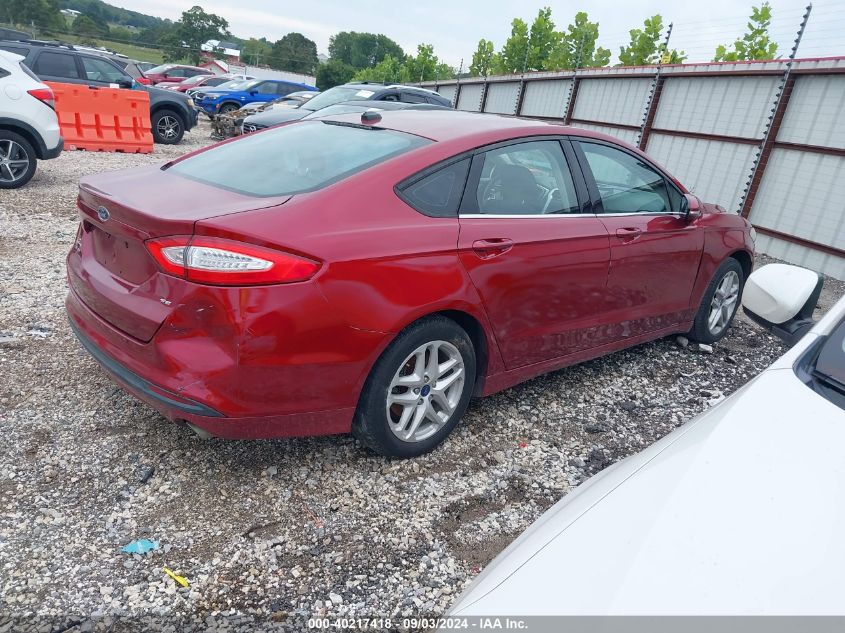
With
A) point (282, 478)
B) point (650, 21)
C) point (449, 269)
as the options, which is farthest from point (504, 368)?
point (650, 21)

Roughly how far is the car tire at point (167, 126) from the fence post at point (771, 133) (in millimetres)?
11641

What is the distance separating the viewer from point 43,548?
2.34 m

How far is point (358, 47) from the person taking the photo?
89.9 meters

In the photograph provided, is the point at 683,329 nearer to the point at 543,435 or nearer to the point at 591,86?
the point at 543,435

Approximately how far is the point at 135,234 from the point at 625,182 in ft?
9.46

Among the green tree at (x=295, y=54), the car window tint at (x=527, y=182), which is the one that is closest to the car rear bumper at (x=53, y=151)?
the car window tint at (x=527, y=182)

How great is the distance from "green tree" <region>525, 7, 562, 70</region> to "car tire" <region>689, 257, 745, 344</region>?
2500cm

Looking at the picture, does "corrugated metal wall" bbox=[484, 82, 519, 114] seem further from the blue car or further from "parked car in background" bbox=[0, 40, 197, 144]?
"parked car in background" bbox=[0, 40, 197, 144]

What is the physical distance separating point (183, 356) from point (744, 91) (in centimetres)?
1065

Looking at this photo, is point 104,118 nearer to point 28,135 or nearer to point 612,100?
point 28,135

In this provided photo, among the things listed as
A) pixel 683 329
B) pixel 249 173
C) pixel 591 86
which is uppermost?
pixel 591 86

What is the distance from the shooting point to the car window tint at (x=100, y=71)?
11.8m

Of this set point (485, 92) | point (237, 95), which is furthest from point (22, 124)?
point (485, 92)

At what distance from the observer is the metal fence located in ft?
28.4
